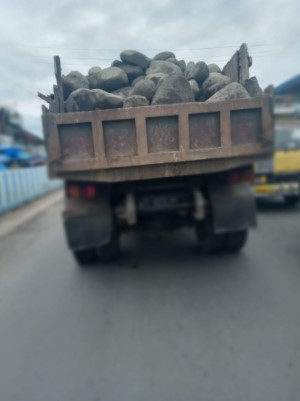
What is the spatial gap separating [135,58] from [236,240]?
2807 mm

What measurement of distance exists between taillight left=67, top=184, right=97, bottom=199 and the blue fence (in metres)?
4.07

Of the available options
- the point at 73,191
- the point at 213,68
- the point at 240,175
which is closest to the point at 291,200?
the point at 240,175

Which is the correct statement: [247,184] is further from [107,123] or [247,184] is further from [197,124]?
[107,123]

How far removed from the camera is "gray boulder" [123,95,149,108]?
9.65 feet

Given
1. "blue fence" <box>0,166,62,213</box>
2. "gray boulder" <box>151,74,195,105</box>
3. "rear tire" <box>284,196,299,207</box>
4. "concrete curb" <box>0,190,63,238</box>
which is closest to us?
"gray boulder" <box>151,74,195,105</box>

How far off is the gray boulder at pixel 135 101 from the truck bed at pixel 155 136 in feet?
0.15

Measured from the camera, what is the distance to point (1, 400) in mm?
2205

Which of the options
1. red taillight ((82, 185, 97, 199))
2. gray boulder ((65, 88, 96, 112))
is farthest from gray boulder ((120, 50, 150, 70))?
red taillight ((82, 185, 97, 199))

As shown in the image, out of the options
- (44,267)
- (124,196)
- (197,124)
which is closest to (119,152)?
(197,124)

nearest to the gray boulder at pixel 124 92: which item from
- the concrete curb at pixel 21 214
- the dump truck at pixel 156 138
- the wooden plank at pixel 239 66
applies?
the dump truck at pixel 156 138

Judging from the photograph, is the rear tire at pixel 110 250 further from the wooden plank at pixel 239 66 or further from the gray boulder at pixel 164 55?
the wooden plank at pixel 239 66

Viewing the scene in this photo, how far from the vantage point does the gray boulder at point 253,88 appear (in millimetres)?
2863

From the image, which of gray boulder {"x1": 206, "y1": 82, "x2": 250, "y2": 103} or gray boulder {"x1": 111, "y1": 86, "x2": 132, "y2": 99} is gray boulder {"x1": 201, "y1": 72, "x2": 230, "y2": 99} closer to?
gray boulder {"x1": 206, "y1": 82, "x2": 250, "y2": 103}

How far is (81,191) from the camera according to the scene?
4.12 metres
